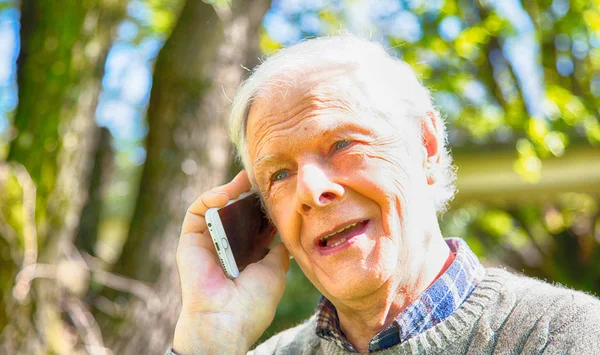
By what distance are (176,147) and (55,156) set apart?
0.76m

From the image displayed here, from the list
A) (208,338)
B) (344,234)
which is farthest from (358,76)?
(208,338)

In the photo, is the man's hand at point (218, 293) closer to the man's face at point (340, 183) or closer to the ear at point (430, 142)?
the man's face at point (340, 183)

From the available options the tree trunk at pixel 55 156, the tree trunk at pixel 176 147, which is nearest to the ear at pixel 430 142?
the tree trunk at pixel 176 147

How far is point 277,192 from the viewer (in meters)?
2.26

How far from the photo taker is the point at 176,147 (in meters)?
4.10

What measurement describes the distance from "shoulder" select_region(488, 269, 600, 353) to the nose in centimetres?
65

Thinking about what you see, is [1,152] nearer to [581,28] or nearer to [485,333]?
[485,333]

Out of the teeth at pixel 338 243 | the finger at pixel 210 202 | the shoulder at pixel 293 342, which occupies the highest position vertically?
the teeth at pixel 338 243

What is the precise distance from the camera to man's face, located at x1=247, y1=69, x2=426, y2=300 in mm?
2039

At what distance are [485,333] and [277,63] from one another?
115 centimetres

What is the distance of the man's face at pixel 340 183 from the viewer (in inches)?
80.3

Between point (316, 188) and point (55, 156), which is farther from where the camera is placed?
point (55, 156)

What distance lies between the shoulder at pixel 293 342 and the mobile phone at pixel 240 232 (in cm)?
34

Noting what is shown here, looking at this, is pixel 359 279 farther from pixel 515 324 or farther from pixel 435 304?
pixel 515 324
